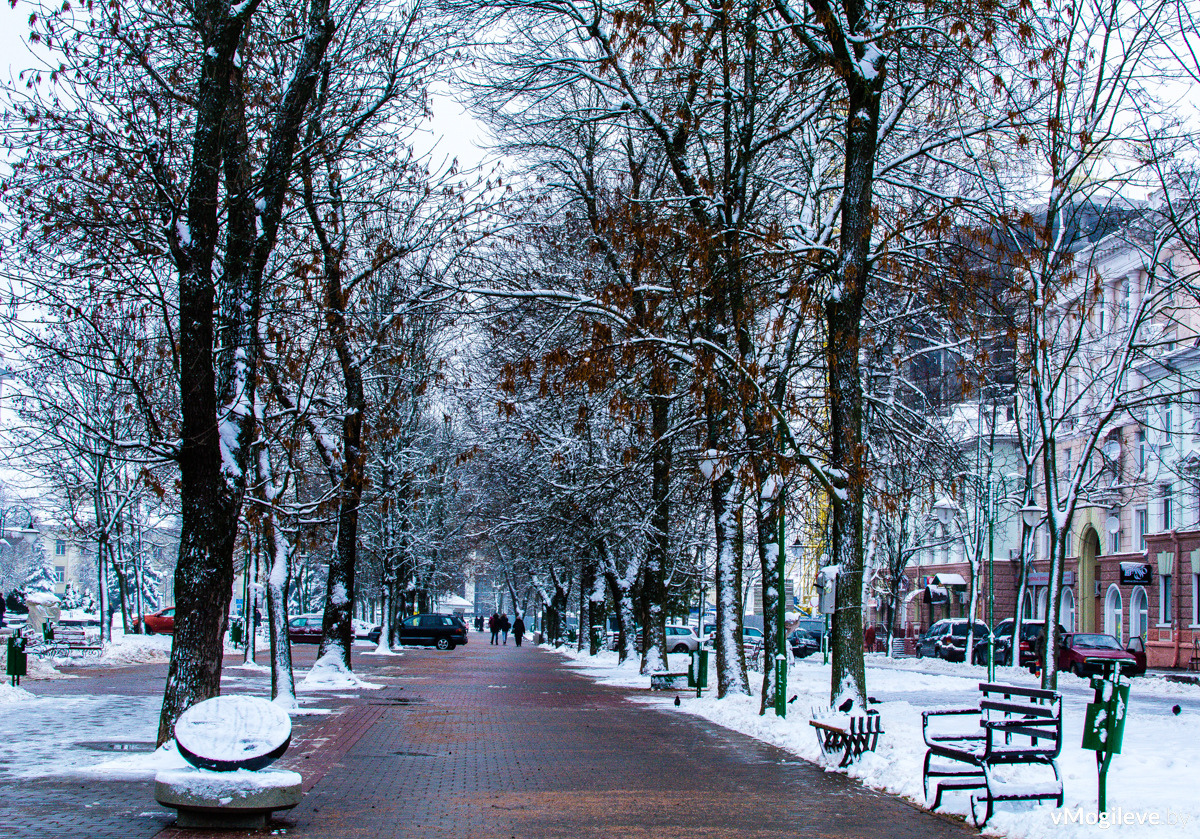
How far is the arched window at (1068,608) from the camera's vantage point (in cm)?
5125

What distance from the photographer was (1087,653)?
3528 cm

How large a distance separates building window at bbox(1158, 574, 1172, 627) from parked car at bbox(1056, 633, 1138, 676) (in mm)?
6232

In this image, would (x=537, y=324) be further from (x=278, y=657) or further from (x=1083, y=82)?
(x=1083, y=82)

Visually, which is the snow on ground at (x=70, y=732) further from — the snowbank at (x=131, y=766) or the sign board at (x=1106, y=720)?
the sign board at (x=1106, y=720)

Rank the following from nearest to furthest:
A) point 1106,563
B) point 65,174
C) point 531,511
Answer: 1. point 65,174
2. point 531,511
3. point 1106,563

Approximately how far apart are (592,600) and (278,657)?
78.3ft

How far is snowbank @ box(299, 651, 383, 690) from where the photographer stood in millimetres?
24828

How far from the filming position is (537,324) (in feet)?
71.3

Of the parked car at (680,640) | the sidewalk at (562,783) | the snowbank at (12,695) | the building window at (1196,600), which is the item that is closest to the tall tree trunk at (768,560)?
the sidewalk at (562,783)

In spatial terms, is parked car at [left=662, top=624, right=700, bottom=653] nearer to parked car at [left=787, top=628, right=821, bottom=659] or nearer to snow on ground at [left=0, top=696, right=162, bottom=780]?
parked car at [left=787, top=628, right=821, bottom=659]

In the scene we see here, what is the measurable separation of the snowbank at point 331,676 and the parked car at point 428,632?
2964 cm

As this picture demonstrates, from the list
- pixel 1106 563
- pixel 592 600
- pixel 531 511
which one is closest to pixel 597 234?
pixel 531 511

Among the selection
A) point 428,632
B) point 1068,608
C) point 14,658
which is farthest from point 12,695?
point 1068,608

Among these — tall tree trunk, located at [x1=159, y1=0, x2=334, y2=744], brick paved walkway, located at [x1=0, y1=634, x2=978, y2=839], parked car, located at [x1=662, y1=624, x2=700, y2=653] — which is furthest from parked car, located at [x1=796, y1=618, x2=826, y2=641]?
tall tree trunk, located at [x1=159, y1=0, x2=334, y2=744]
